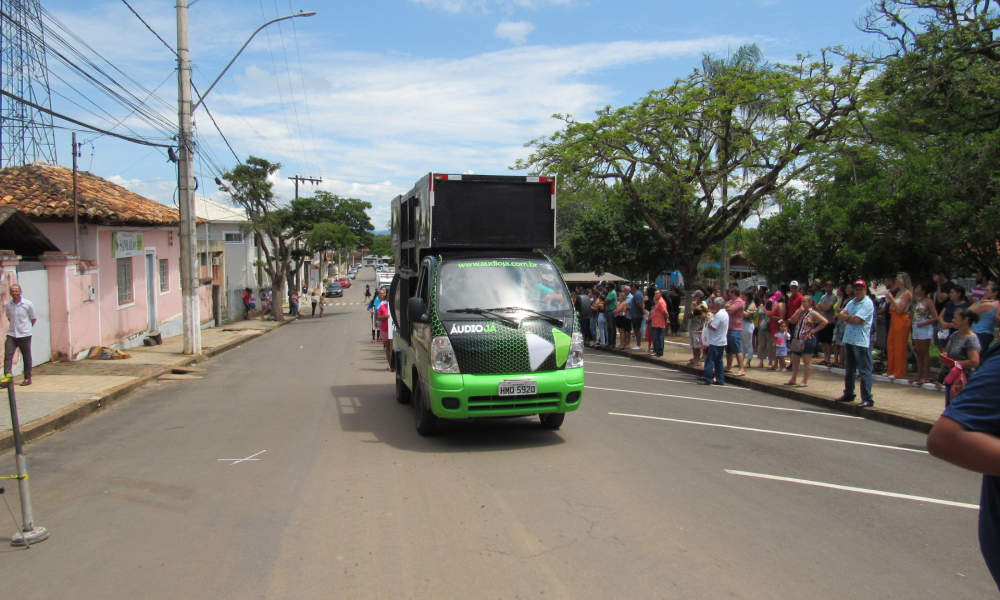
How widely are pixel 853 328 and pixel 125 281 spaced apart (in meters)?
18.1

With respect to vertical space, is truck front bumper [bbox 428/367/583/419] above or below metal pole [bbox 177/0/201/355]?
below

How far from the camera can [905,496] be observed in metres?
5.99

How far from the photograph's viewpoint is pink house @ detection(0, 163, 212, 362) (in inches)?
587

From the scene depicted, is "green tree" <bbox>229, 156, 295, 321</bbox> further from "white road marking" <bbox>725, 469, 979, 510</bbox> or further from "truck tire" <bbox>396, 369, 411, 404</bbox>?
"white road marking" <bbox>725, 469, 979, 510</bbox>

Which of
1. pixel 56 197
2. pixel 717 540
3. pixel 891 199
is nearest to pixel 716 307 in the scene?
pixel 891 199

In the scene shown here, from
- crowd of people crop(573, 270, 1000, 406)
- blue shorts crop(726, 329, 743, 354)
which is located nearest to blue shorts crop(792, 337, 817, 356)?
crowd of people crop(573, 270, 1000, 406)

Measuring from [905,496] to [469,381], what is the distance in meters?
4.07

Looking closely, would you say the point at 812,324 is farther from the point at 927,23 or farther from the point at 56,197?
the point at 56,197

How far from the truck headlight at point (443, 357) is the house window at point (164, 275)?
18.9 metres

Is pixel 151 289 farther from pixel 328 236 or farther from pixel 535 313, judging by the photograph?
pixel 328 236

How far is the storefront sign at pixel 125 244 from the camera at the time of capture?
18355mm

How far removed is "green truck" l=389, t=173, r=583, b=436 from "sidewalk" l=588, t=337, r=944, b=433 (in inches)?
180

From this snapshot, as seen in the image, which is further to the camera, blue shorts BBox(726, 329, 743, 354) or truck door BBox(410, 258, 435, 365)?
blue shorts BBox(726, 329, 743, 354)

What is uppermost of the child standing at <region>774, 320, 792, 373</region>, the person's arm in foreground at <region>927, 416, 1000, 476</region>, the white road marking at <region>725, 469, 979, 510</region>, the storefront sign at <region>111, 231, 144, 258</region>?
the storefront sign at <region>111, 231, 144, 258</region>
